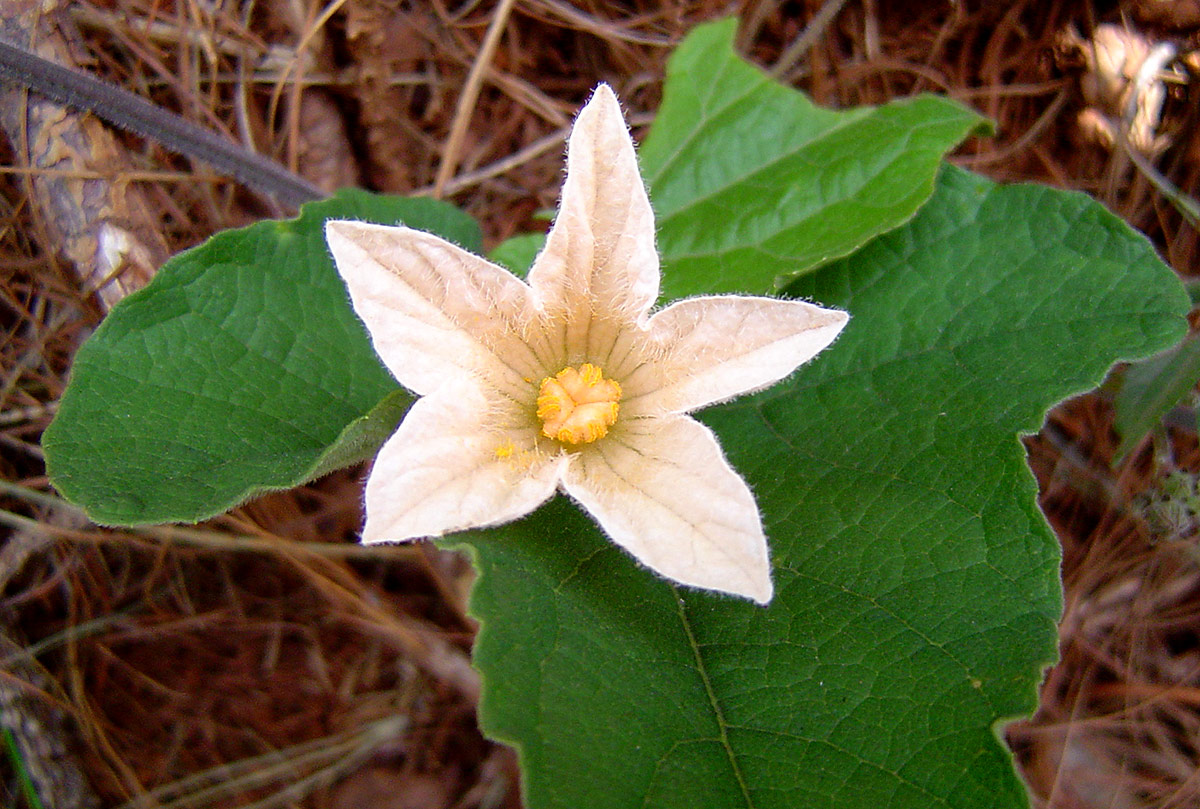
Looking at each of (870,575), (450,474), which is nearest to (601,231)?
(450,474)

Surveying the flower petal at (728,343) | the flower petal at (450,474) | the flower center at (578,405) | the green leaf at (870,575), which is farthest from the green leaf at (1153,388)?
the flower petal at (450,474)

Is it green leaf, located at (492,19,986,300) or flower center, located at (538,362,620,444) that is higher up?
green leaf, located at (492,19,986,300)

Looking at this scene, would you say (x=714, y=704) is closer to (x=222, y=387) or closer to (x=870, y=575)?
(x=870, y=575)

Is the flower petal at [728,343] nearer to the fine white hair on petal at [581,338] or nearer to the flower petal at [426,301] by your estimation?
the fine white hair on petal at [581,338]

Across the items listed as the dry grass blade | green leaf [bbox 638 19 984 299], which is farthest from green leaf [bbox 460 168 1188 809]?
the dry grass blade

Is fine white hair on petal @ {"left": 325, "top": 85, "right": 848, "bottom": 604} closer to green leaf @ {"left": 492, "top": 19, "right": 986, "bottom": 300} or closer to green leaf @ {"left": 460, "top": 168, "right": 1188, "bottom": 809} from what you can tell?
green leaf @ {"left": 460, "top": 168, "right": 1188, "bottom": 809}

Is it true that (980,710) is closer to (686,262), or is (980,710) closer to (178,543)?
(686,262)
